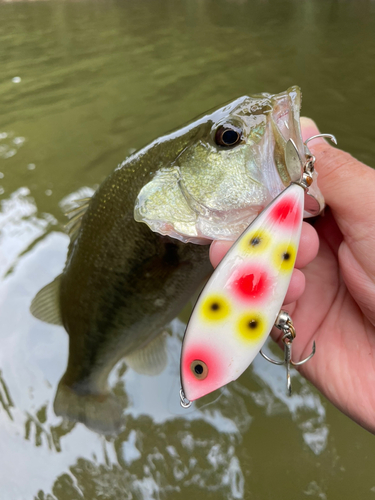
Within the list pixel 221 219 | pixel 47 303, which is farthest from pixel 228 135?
pixel 47 303

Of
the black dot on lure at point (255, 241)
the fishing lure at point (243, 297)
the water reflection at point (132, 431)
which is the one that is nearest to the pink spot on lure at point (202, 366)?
the fishing lure at point (243, 297)

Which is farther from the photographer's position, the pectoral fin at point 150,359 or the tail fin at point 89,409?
the pectoral fin at point 150,359

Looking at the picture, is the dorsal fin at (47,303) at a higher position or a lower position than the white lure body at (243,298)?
lower

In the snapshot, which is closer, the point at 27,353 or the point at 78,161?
the point at 27,353

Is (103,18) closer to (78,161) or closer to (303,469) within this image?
(78,161)

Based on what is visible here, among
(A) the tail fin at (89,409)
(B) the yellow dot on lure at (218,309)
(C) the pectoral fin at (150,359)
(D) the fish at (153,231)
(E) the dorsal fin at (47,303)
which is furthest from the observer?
(C) the pectoral fin at (150,359)

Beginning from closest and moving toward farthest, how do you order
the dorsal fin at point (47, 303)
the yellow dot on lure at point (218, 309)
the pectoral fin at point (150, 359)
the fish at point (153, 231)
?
the yellow dot on lure at point (218, 309), the fish at point (153, 231), the dorsal fin at point (47, 303), the pectoral fin at point (150, 359)

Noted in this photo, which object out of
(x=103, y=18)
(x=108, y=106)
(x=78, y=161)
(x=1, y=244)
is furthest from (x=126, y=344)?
(x=103, y=18)

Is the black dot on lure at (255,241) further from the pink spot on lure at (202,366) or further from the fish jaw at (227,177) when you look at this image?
the pink spot on lure at (202,366)
